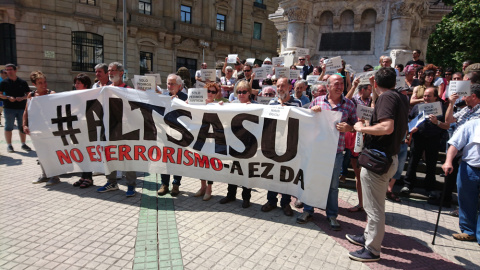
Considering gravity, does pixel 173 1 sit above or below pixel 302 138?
above

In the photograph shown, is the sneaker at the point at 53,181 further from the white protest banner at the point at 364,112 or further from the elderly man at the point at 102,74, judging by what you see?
the white protest banner at the point at 364,112

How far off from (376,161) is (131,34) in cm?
2821

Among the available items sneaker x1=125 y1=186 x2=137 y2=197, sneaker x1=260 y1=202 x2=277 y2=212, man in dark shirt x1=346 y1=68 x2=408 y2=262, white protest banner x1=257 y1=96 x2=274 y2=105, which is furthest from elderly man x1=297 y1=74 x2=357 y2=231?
sneaker x1=125 y1=186 x2=137 y2=197

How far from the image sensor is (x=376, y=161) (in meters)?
3.25

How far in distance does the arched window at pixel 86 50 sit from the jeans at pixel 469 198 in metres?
27.1

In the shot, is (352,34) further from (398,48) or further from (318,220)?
(318,220)

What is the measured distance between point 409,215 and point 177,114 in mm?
4077

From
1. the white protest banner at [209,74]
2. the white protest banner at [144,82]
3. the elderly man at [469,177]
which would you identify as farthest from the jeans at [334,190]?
the white protest banner at [209,74]

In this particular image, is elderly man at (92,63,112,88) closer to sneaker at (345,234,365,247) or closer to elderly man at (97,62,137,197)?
elderly man at (97,62,137,197)

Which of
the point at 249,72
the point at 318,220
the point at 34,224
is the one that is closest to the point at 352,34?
the point at 249,72

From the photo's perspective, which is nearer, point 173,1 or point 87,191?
point 87,191

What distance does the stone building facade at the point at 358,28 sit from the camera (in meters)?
9.88

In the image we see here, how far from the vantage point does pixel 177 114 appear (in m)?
5.03

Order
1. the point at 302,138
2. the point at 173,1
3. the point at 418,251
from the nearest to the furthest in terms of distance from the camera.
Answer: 1. the point at 418,251
2. the point at 302,138
3. the point at 173,1
